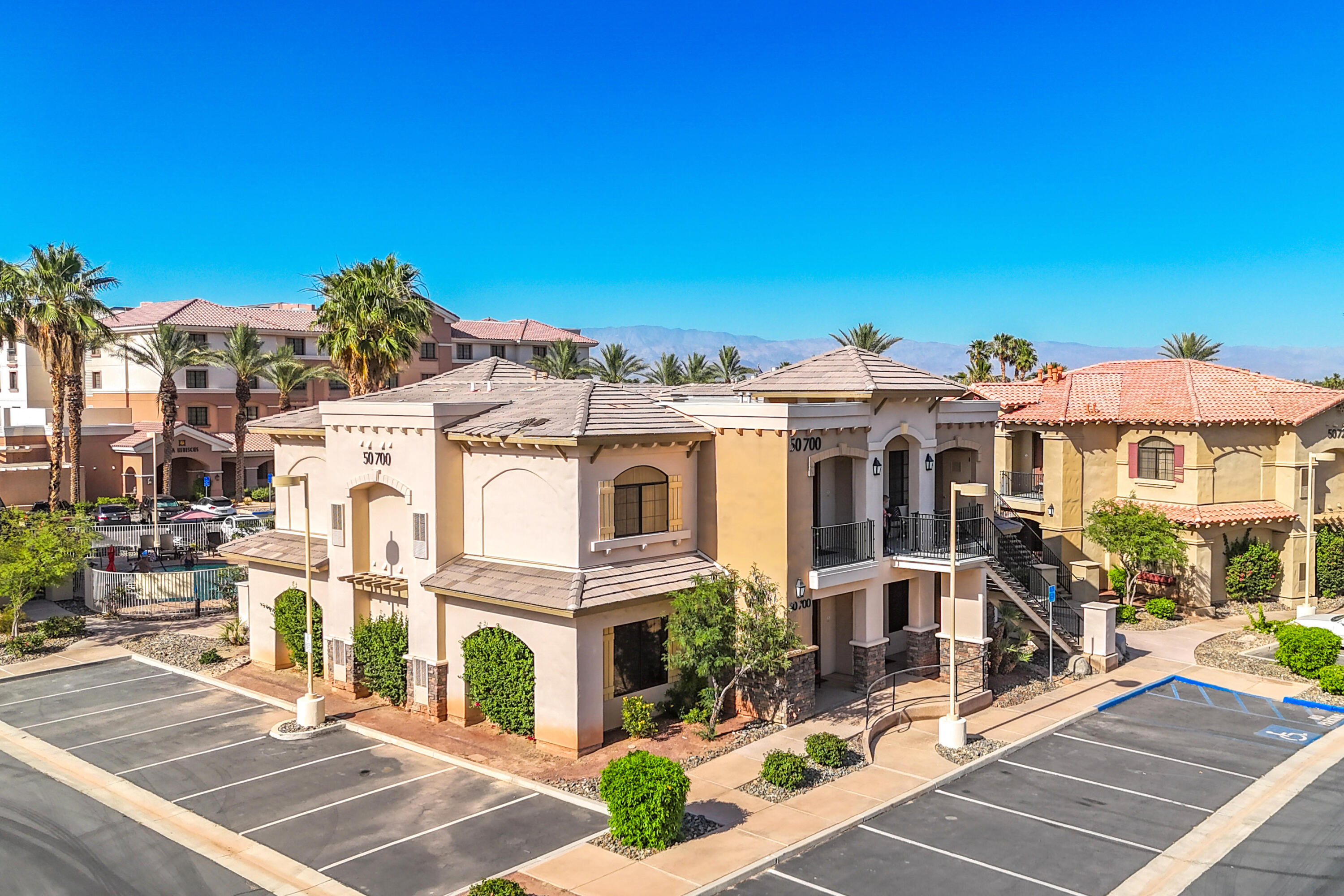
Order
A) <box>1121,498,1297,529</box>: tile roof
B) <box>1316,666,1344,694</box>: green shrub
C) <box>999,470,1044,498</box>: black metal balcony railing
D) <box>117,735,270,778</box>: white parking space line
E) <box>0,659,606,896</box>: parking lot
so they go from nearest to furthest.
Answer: <box>0,659,606,896</box>: parking lot < <box>117,735,270,778</box>: white parking space line < <box>1316,666,1344,694</box>: green shrub < <box>1121,498,1297,529</box>: tile roof < <box>999,470,1044,498</box>: black metal balcony railing

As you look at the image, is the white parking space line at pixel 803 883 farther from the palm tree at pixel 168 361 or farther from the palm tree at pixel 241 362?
Result: the palm tree at pixel 241 362

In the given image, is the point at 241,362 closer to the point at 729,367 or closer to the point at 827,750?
the point at 729,367

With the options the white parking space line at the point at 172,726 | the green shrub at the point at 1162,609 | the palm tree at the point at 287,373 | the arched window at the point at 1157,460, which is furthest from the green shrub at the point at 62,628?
the arched window at the point at 1157,460

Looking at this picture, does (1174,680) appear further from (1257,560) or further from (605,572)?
(605,572)

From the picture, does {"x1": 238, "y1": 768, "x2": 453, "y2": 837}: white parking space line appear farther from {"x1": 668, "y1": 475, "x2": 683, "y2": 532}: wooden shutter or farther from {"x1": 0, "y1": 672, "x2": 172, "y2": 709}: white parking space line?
{"x1": 0, "y1": 672, "x2": 172, "y2": 709}: white parking space line

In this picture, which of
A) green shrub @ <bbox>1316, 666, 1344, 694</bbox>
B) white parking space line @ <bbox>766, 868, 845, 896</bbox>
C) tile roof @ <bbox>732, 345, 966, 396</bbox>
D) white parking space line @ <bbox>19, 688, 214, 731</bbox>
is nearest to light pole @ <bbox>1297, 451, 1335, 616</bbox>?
green shrub @ <bbox>1316, 666, 1344, 694</bbox>

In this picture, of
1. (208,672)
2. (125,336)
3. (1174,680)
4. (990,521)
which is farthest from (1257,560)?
(125,336)
